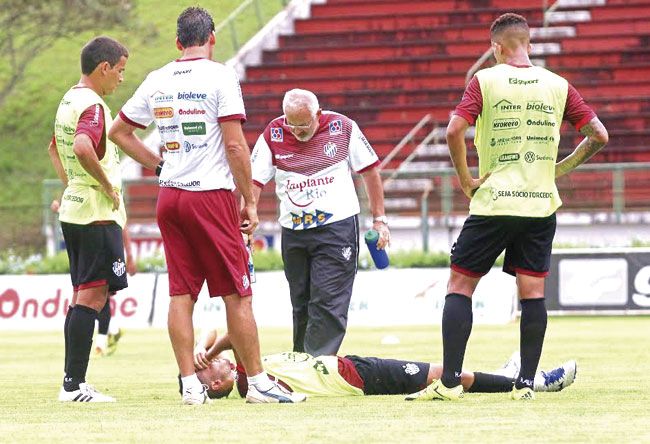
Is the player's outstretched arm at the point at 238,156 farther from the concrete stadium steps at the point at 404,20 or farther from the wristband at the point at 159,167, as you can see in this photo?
the concrete stadium steps at the point at 404,20

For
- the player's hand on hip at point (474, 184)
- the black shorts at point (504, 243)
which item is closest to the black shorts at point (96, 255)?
the black shorts at point (504, 243)

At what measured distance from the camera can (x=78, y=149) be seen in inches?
392

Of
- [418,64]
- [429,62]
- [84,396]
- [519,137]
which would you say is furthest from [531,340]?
[418,64]

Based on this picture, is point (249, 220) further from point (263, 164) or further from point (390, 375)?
point (263, 164)

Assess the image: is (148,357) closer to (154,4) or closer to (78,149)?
(78,149)

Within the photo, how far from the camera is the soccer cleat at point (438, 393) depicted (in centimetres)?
937

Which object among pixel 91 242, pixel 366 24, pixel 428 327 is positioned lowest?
pixel 428 327

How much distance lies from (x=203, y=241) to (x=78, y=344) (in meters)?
1.38

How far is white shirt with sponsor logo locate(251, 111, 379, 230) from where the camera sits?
36.9 ft

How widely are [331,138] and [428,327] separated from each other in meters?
10.3

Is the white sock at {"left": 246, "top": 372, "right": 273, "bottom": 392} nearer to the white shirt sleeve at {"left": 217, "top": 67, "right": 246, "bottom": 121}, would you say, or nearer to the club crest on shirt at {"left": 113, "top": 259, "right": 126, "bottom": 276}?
the club crest on shirt at {"left": 113, "top": 259, "right": 126, "bottom": 276}

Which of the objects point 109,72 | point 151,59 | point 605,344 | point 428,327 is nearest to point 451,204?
point 428,327

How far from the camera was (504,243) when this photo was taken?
30.8 ft

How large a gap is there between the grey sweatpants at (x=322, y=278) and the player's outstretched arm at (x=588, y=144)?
6.85ft
